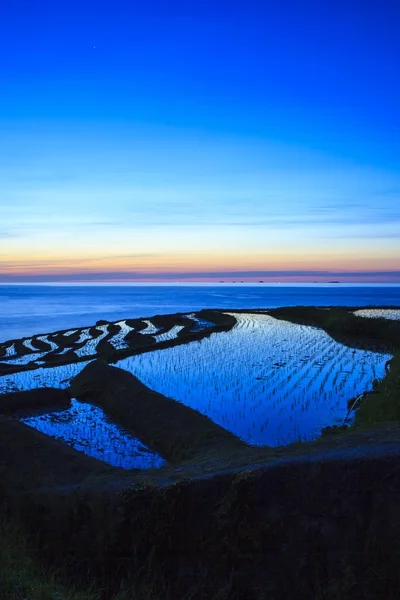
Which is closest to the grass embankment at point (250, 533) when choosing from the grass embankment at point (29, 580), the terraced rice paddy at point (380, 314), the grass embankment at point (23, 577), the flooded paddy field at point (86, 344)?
the grass embankment at point (29, 580)

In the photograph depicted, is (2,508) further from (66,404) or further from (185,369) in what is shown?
(185,369)

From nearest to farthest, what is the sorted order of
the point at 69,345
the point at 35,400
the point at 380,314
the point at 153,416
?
the point at 153,416
the point at 35,400
the point at 69,345
the point at 380,314

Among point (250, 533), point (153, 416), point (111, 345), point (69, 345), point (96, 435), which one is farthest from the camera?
point (69, 345)

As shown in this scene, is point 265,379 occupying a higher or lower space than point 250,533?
lower

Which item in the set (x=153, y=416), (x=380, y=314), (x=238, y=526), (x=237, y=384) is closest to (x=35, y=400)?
(x=153, y=416)

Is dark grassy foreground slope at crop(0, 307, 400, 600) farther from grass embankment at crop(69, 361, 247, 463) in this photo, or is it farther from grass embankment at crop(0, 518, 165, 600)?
grass embankment at crop(69, 361, 247, 463)

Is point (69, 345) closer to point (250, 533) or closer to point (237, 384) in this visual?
point (237, 384)

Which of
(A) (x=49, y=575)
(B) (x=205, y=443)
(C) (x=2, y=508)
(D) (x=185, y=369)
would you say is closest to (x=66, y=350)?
(D) (x=185, y=369)
